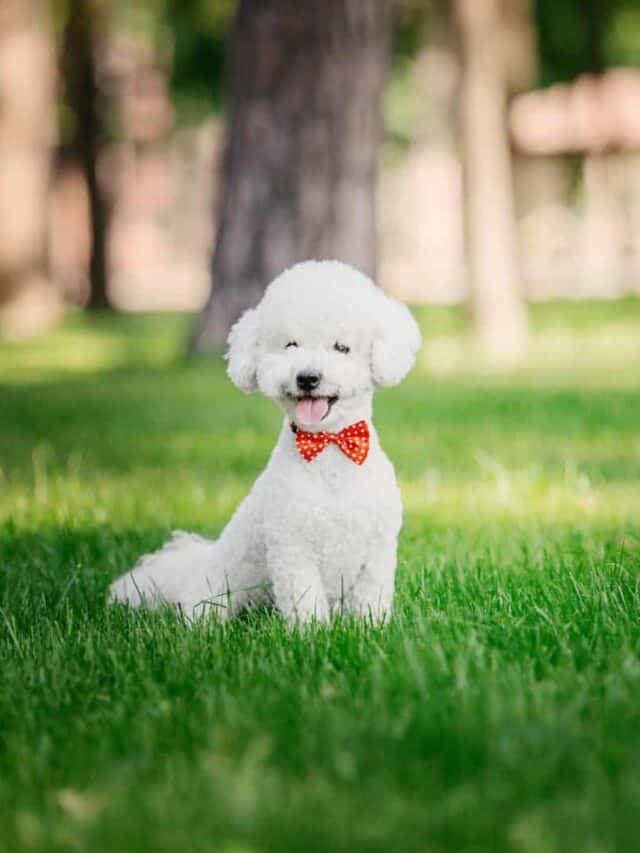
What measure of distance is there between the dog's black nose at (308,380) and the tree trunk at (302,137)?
22.7 feet

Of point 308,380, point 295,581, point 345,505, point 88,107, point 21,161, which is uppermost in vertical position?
point 88,107

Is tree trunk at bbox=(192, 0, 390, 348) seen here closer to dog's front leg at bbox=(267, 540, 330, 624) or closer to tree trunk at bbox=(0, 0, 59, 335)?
dog's front leg at bbox=(267, 540, 330, 624)

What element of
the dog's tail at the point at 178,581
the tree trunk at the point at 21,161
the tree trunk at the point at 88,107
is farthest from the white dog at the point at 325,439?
the tree trunk at the point at 88,107

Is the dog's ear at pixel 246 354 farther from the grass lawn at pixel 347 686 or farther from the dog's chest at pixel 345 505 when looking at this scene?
the grass lawn at pixel 347 686

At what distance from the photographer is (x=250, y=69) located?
11.1m

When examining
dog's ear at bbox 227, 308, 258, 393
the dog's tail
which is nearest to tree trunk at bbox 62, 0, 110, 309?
the dog's tail

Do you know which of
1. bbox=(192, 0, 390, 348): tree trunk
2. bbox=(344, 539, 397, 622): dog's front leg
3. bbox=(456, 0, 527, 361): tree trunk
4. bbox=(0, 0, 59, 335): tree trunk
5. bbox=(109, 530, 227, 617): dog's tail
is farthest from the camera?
bbox=(0, 0, 59, 335): tree trunk

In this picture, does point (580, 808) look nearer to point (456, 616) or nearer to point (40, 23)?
point (456, 616)

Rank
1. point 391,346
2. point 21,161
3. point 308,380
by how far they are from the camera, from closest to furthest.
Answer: point 308,380
point 391,346
point 21,161

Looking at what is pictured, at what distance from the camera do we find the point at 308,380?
3.69 m

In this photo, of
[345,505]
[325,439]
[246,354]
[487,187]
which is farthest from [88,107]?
[345,505]

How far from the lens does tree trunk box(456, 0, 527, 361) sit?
14.3 meters

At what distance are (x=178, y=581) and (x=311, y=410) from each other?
952mm

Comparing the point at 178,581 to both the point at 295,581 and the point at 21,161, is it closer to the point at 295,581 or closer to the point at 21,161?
the point at 295,581
